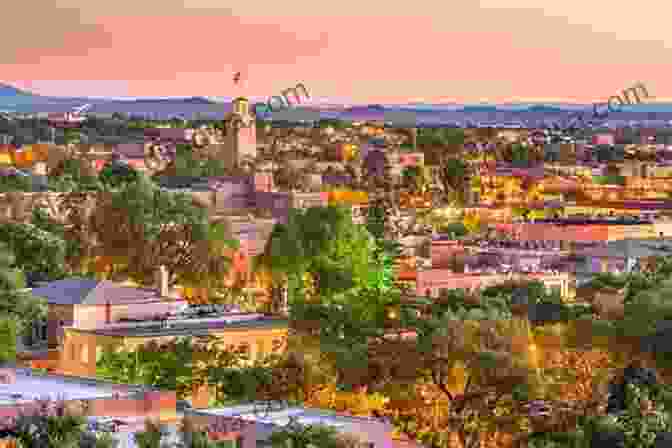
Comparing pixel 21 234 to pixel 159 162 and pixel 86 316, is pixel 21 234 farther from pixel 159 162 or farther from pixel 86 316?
pixel 159 162

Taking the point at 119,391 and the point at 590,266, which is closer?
the point at 119,391

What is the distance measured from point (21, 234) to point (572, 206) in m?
79.5

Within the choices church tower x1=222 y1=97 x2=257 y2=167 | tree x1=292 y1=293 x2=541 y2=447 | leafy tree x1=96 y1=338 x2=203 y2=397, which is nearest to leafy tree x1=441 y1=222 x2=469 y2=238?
church tower x1=222 y1=97 x2=257 y2=167

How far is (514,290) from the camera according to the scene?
55312 mm

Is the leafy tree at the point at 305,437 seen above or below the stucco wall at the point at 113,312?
above

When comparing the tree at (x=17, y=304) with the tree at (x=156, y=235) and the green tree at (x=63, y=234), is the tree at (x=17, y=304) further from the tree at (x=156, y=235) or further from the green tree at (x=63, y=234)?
the tree at (x=156, y=235)

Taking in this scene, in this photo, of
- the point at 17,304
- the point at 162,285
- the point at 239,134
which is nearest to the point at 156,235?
the point at 162,285

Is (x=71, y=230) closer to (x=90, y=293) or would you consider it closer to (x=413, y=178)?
(x=90, y=293)

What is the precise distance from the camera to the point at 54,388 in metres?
30.4

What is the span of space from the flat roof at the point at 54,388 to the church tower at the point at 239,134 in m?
110

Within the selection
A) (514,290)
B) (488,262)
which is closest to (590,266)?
(488,262)

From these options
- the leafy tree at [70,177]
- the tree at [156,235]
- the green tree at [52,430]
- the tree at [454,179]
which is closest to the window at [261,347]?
the green tree at [52,430]

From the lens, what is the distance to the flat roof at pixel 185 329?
4234 centimetres

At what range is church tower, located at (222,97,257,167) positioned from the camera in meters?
148
